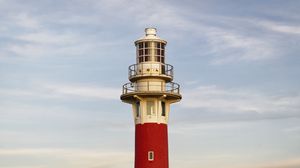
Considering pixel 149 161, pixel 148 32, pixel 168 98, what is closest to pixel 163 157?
pixel 149 161

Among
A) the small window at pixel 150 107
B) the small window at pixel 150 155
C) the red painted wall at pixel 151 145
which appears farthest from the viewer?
the small window at pixel 150 107

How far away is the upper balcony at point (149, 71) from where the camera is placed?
60.1 metres

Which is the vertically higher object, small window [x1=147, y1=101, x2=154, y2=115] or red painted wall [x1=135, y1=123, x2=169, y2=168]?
small window [x1=147, y1=101, x2=154, y2=115]

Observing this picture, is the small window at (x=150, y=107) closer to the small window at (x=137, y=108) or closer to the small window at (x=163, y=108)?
the small window at (x=137, y=108)

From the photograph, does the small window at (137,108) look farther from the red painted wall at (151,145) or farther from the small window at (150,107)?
the red painted wall at (151,145)

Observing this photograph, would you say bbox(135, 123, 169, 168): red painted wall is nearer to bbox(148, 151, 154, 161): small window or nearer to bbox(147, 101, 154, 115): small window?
bbox(148, 151, 154, 161): small window

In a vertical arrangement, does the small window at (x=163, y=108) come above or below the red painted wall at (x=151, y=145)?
above

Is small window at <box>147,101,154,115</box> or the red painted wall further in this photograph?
small window at <box>147,101,154,115</box>

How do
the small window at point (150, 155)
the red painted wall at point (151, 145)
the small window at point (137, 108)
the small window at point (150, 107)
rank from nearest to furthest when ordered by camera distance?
the small window at point (150, 155)
the red painted wall at point (151, 145)
the small window at point (150, 107)
the small window at point (137, 108)

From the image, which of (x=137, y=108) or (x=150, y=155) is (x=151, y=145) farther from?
(x=137, y=108)

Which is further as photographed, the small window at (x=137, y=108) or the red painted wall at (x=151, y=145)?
the small window at (x=137, y=108)

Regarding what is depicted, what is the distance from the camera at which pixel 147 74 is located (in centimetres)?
6000

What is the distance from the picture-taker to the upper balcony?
60094 mm

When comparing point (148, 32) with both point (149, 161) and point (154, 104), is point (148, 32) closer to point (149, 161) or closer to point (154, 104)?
point (154, 104)
